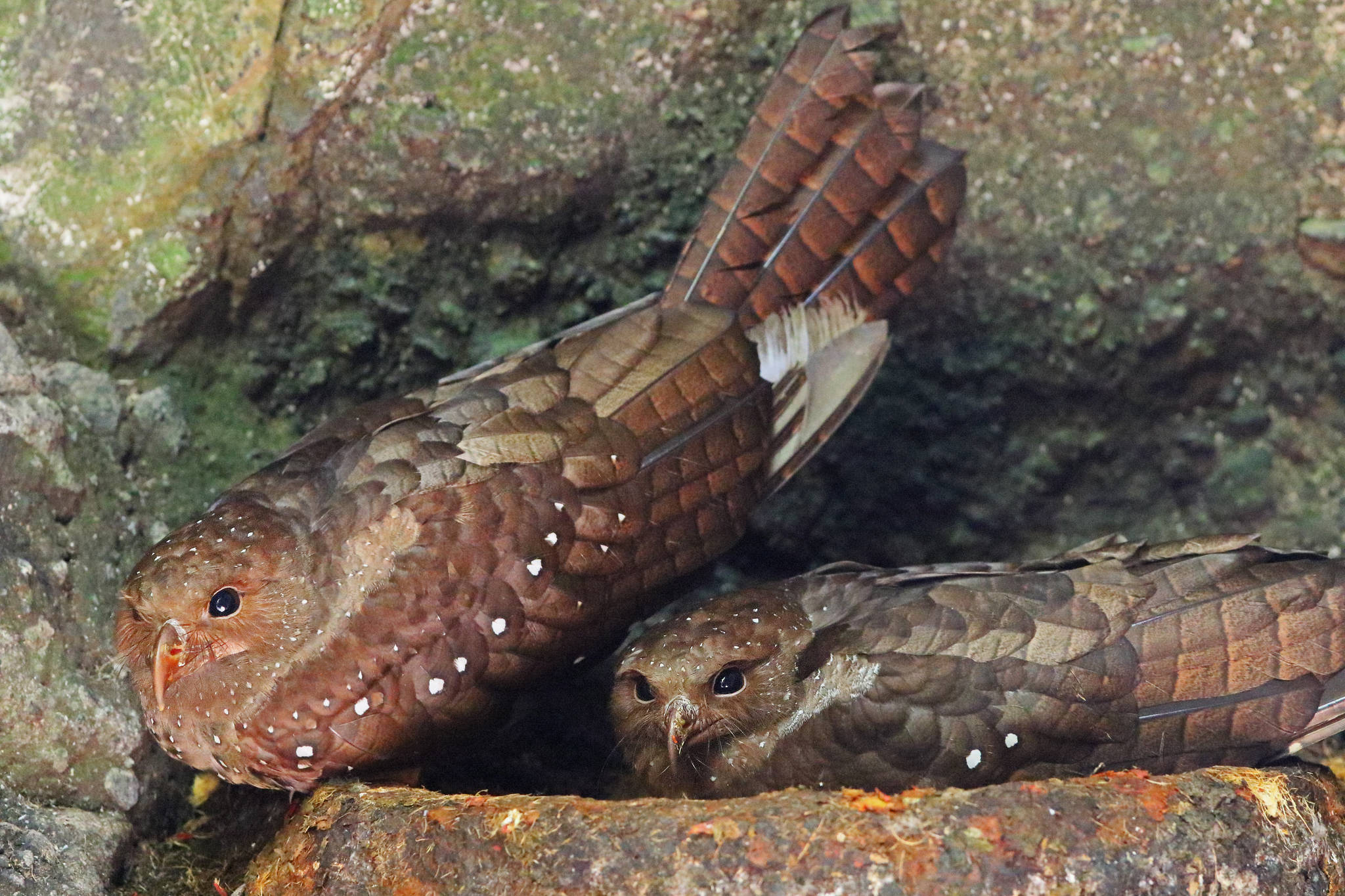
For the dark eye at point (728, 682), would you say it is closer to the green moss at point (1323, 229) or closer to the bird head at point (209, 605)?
the bird head at point (209, 605)

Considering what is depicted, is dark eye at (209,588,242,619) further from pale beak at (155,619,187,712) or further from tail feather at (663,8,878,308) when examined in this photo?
tail feather at (663,8,878,308)

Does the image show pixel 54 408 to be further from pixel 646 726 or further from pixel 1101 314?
pixel 1101 314

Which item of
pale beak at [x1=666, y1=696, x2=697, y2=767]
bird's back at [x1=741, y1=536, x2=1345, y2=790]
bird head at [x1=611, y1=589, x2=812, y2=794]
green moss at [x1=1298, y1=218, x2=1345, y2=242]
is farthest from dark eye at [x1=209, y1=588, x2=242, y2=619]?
green moss at [x1=1298, y1=218, x2=1345, y2=242]

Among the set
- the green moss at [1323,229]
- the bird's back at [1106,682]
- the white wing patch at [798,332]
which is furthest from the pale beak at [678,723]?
the green moss at [1323,229]

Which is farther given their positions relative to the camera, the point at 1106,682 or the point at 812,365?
Answer: the point at 812,365

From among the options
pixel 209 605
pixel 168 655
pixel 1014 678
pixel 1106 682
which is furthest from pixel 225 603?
pixel 1106 682

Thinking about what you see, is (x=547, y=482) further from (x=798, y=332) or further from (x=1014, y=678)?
(x=1014, y=678)
